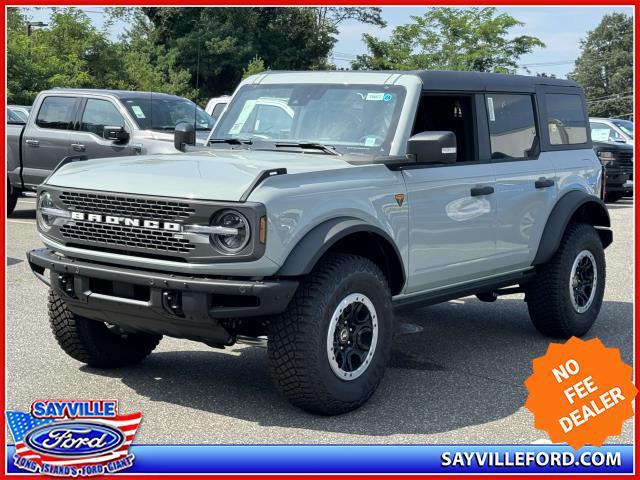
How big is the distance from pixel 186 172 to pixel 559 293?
333 cm

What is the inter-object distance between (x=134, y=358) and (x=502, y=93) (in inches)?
128

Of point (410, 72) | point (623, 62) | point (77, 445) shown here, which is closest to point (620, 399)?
point (410, 72)

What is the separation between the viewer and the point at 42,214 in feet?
19.2

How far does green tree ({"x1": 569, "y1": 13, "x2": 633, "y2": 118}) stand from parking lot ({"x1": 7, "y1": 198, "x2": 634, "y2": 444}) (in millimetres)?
84348

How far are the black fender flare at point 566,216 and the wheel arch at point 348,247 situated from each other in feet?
5.68

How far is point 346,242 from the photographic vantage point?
5680mm

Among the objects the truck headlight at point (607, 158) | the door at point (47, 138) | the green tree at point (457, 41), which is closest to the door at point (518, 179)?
the door at point (47, 138)

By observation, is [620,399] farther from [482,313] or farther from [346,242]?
[482,313]

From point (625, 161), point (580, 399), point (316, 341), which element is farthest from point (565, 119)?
point (625, 161)

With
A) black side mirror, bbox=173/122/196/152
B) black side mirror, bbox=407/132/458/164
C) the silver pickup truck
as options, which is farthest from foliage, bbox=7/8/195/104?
black side mirror, bbox=407/132/458/164

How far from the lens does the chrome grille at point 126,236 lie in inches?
203

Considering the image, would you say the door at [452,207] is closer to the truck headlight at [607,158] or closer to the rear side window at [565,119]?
the rear side window at [565,119]

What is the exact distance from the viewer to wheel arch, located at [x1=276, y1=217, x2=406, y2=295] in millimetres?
5113

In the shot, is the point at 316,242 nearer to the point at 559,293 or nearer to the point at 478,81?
the point at 478,81
